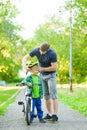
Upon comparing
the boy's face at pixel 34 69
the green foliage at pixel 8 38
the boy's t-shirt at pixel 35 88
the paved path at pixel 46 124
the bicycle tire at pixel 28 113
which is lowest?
the paved path at pixel 46 124

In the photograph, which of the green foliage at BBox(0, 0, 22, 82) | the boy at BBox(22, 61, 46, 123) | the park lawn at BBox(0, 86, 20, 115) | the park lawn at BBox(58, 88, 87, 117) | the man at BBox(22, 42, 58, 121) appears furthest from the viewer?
the green foliage at BBox(0, 0, 22, 82)

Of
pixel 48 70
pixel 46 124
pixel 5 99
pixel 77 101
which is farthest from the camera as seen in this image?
pixel 5 99

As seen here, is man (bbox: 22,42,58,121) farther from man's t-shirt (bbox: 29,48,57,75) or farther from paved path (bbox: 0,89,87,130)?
paved path (bbox: 0,89,87,130)

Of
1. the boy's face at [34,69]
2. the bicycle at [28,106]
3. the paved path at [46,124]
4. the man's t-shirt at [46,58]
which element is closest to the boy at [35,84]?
the boy's face at [34,69]

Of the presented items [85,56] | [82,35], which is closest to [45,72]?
Result: [82,35]

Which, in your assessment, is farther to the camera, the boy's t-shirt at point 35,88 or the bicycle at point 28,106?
the boy's t-shirt at point 35,88

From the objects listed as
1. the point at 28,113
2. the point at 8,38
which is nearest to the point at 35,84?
the point at 28,113

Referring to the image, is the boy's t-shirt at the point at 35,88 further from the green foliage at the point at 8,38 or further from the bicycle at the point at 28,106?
the green foliage at the point at 8,38

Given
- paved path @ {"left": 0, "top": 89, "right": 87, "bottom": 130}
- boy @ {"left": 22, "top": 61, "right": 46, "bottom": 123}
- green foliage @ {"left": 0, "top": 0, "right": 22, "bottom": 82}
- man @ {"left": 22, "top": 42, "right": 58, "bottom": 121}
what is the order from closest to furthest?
1. paved path @ {"left": 0, "top": 89, "right": 87, "bottom": 130}
2. boy @ {"left": 22, "top": 61, "right": 46, "bottom": 123}
3. man @ {"left": 22, "top": 42, "right": 58, "bottom": 121}
4. green foliage @ {"left": 0, "top": 0, "right": 22, "bottom": 82}

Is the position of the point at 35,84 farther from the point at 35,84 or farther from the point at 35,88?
the point at 35,88

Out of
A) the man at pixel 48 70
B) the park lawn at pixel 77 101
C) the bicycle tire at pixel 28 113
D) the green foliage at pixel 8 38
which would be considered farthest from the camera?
the green foliage at pixel 8 38

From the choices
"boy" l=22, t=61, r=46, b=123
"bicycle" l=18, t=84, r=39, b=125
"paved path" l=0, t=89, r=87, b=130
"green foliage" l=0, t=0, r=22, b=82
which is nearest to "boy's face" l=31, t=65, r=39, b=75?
"boy" l=22, t=61, r=46, b=123

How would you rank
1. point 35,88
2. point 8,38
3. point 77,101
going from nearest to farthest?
point 35,88, point 77,101, point 8,38

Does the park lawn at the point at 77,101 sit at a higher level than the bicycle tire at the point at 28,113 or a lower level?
higher
